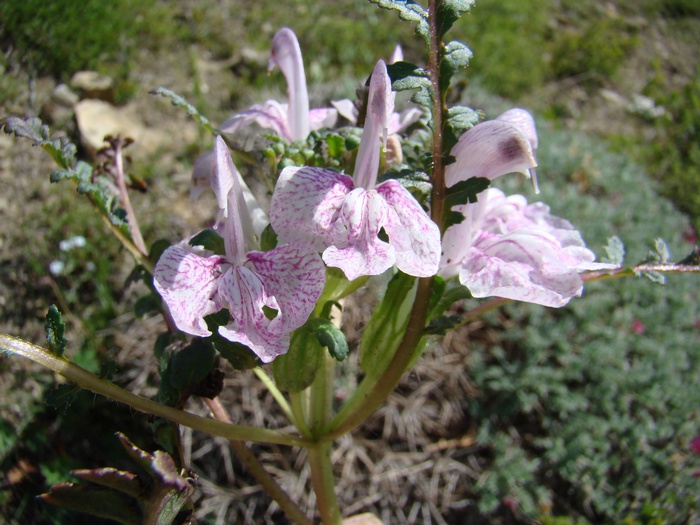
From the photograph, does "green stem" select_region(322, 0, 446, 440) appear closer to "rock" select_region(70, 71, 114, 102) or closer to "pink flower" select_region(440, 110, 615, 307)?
"pink flower" select_region(440, 110, 615, 307)

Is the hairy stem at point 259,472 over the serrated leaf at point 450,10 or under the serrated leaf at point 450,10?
under

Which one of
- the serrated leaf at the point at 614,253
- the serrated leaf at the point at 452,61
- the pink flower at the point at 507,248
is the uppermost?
the serrated leaf at the point at 452,61

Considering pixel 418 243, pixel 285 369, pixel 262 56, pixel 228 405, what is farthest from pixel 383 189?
pixel 262 56

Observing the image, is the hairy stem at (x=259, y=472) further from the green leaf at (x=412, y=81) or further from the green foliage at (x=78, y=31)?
the green foliage at (x=78, y=31)

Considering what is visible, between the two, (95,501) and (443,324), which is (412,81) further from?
(95,501)

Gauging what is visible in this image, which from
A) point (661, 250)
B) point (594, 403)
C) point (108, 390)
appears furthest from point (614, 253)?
point (594, 403)

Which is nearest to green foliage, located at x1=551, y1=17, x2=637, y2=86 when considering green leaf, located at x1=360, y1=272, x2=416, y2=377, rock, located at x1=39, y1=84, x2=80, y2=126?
rock, located at x1=39, y1=84, x2=80, y2=126

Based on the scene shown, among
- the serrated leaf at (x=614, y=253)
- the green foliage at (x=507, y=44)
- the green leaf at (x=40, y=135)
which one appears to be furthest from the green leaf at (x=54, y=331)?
the green foliage at (x=507, y=44)
